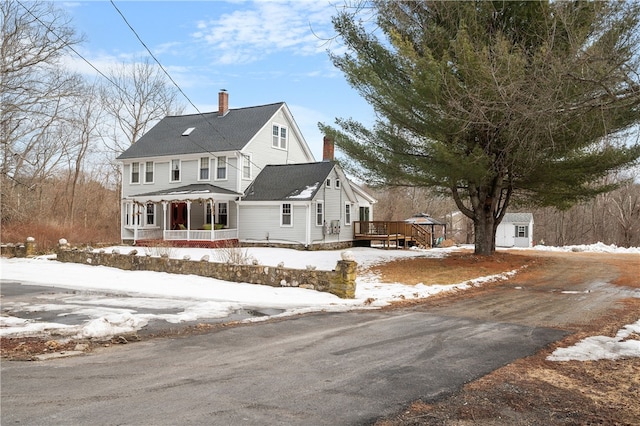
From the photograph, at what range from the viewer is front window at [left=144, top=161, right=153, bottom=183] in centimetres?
2933

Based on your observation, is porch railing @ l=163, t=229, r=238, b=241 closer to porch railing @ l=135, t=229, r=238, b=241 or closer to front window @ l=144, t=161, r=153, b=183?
porch railing @ l=135, t=229, r=238, b=241

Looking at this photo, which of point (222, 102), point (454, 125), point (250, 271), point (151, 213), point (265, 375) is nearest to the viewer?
point (265, 375)

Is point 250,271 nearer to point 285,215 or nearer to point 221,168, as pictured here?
point 285,215

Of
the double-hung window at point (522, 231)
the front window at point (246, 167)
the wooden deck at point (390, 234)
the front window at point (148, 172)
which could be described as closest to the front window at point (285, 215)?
the front window at point (246, 167)

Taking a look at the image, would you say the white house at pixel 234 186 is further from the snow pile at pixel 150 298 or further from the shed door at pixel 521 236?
the shed door at pixel 521 236

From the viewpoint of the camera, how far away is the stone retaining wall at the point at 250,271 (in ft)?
37.1

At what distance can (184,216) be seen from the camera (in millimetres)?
Answer: 28359

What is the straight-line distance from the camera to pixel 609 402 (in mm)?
4543

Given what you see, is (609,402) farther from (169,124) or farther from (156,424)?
(169,124)

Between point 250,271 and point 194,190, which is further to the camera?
point 194,190

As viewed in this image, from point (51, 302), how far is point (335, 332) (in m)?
6.55

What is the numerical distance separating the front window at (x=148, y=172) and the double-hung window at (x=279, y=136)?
25.8 feet

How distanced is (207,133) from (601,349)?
83.2 ft

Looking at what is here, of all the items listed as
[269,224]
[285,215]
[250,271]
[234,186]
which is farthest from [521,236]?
[250,271]
